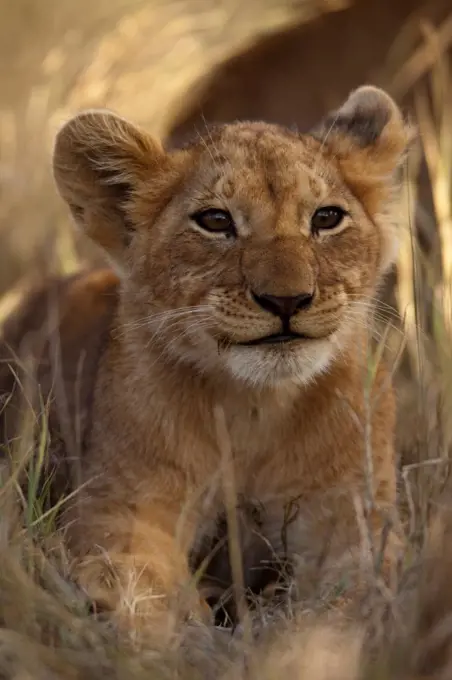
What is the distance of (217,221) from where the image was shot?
228 cm

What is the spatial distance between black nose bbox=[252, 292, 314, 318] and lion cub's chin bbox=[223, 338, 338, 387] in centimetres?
8

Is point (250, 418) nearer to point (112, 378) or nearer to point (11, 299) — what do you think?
point (112, 378)

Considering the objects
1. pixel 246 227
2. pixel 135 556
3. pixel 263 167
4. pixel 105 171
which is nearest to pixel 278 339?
pixel 246 227

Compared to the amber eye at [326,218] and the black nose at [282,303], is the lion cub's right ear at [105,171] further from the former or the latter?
the black nose at [282,303]

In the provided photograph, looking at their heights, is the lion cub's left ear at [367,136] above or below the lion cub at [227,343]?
above

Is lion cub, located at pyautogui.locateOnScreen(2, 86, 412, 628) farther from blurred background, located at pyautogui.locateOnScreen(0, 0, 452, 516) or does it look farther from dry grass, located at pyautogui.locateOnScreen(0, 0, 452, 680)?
blurred background, located at pyautogui.locateOnScreen(0, 0, 452, 516)

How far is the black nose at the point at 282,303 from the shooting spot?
6.73 ft

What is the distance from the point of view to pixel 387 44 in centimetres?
502

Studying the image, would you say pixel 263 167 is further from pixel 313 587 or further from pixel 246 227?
pixel 313 587

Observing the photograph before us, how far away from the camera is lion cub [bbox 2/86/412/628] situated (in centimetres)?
214

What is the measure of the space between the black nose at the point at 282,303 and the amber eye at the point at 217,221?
0.23 m

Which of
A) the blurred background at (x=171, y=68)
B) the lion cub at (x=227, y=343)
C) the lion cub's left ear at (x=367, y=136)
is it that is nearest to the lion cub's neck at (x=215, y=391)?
the lion cub at (x=227, y=343)

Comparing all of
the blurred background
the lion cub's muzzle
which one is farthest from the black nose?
the blurred background

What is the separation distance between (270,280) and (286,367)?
0.58 feet
